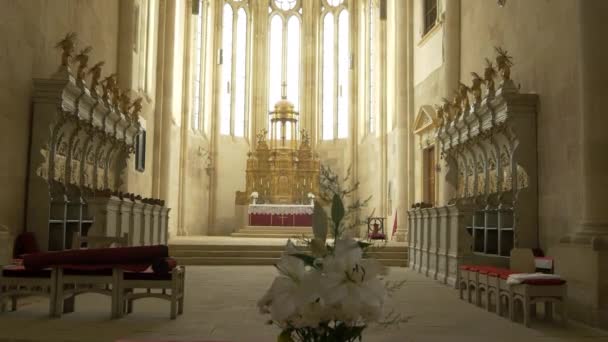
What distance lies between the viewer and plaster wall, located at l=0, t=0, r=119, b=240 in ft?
28.7

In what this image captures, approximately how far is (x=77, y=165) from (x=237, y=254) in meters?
4.79

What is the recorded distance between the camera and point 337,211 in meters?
1.51

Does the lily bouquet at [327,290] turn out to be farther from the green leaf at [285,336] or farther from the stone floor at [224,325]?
the stone floor at [224,325]

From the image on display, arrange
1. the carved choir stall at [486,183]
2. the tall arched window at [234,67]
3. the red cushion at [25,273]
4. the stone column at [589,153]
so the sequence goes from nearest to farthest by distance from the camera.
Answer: the red cushion at [25,273], the stone column at [589,153], the carved choir stall at [486,183], the tall arched window at [234,67]

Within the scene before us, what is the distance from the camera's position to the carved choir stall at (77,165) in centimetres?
952

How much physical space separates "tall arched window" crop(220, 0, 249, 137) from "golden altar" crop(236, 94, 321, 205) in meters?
2.05

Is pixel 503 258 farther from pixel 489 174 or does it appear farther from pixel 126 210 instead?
pixel 126 210

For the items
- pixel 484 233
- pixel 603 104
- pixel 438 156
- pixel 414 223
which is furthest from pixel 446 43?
pixel 603 104

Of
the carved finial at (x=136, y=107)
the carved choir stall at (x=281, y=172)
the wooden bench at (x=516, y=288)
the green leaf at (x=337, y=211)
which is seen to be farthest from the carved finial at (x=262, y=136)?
the green leaf at (x=337, y=211)

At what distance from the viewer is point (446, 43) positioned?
48.7 ft

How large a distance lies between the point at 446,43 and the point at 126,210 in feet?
26.9

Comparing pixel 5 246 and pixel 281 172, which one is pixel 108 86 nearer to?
pixel 5 246

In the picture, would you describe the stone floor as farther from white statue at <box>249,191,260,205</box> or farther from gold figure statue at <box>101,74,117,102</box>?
white statue at <box>249,191,260,205</box>

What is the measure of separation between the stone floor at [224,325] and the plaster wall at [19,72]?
6.14 ft
